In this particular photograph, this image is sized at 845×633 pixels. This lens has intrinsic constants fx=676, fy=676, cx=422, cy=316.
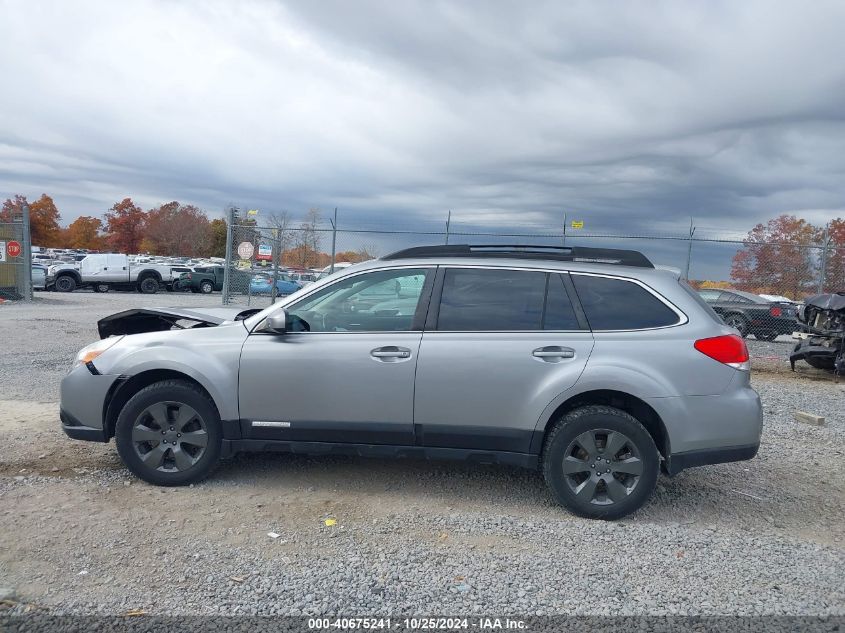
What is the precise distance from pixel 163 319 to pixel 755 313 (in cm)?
1396

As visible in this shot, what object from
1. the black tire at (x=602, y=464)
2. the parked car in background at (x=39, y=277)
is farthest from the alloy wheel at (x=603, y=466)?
the parked car in background at (x=39, y=277)

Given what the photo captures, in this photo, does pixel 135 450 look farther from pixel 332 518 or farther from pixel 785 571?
pixel 785 571

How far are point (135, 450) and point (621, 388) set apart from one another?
3246 mm

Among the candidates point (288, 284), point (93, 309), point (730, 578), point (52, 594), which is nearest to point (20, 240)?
point (93, 309)

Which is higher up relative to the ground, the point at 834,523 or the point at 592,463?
the point at 592,463

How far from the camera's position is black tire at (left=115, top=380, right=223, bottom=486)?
4566 millimetres

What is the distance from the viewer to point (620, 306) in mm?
4398

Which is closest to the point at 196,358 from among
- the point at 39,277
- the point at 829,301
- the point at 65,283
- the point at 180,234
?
the point at 829,301

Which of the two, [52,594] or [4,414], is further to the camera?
[4,414]

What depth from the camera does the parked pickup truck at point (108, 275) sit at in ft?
95.0

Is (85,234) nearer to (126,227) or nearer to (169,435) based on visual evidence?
(126,227)

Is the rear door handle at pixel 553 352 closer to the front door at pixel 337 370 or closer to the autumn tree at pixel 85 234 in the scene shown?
the front door at pixel 337 370

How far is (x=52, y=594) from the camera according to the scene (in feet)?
10.6

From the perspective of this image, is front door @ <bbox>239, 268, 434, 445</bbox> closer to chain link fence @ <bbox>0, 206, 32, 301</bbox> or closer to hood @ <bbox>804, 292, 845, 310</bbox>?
hood @ <bbox>804, 292, 845, 310</bbox>
